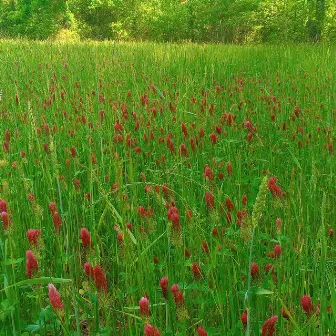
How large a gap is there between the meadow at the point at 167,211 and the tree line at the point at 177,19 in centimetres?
1397

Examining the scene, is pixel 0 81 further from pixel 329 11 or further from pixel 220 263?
pixel 329 11

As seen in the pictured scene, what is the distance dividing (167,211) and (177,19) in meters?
26.6

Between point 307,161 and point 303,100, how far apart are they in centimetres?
222

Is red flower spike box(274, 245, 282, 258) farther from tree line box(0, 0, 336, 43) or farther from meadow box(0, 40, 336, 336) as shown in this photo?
tree line box(0, 0, 336, 43)

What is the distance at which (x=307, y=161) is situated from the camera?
312 centimetres

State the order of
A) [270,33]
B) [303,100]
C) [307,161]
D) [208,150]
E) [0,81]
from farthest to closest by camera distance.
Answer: [270,33] < [0,81] < [303,100] < [208,150] < [307,161]

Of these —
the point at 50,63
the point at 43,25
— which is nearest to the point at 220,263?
the point at 50,63

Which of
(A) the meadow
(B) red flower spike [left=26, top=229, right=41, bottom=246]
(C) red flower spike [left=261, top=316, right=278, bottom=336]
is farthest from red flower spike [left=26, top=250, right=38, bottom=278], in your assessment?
(C) red flower spike [left=261, top=316, right=278, bottom=336]

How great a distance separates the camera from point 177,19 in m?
27.3

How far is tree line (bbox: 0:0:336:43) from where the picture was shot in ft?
67.8

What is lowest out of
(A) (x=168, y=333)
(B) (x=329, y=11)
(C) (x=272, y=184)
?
(A) (x=168, y=333)

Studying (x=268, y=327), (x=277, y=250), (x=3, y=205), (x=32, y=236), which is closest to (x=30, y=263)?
(x=32, y=236)

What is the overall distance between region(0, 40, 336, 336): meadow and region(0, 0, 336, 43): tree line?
45.8ft

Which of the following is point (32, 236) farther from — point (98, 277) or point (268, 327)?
point (268, 327)
